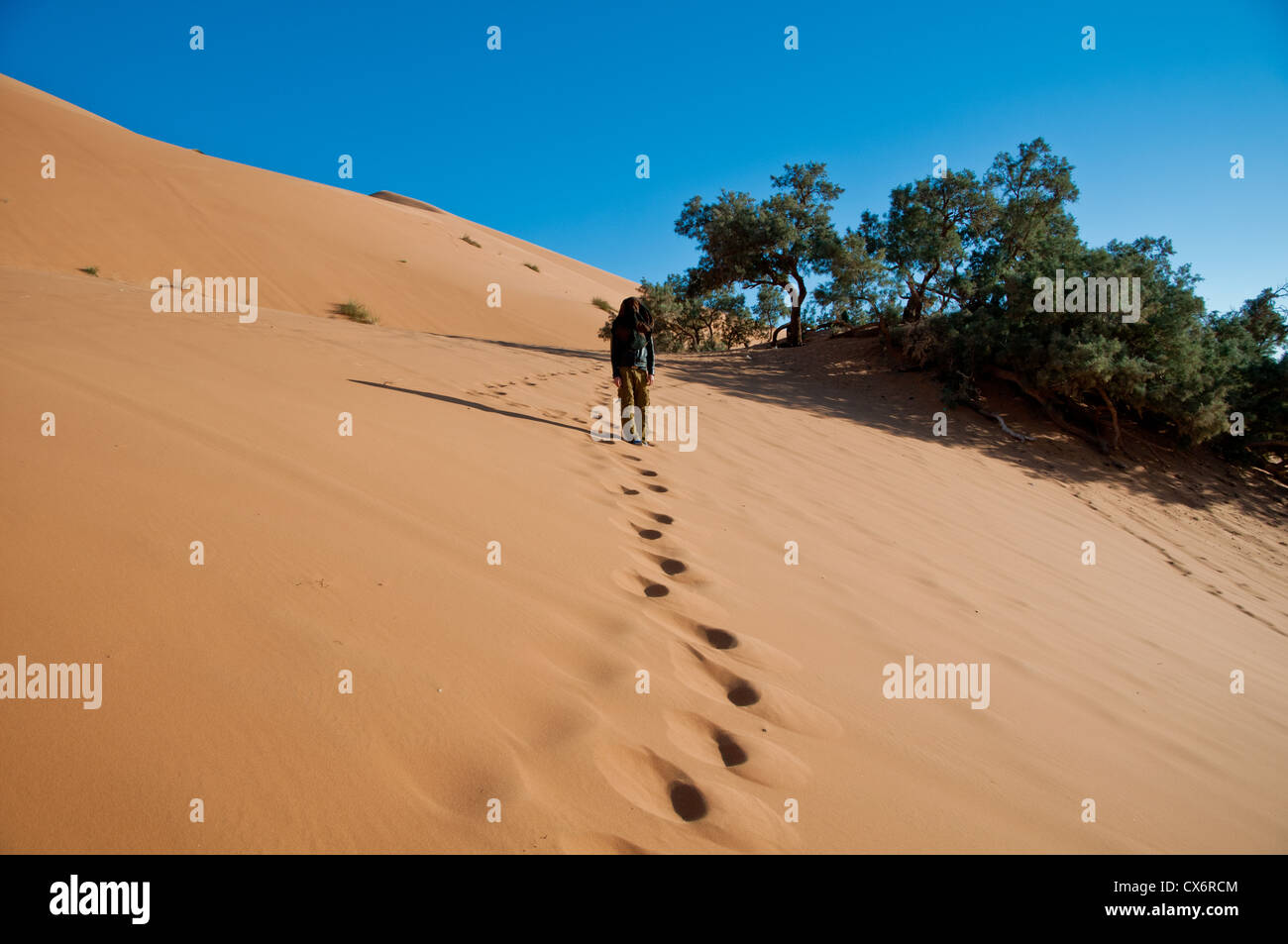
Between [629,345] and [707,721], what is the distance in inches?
169

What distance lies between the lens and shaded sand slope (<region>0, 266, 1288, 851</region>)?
141 cm

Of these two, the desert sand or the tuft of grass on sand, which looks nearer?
the desert sand

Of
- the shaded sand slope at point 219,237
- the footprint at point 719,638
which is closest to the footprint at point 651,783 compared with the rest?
the footprint at point 719,638

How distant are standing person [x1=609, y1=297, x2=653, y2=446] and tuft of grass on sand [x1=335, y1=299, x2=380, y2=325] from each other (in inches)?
486

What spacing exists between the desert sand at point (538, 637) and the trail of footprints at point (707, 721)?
0.01 m

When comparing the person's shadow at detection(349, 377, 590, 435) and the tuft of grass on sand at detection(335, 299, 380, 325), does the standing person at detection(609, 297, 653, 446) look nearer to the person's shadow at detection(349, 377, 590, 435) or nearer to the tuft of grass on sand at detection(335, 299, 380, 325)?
the person's shadow at detection(349, 377, 590, 435)

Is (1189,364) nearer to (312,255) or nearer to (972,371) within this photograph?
(972,371)

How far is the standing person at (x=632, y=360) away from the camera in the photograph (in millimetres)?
5727
